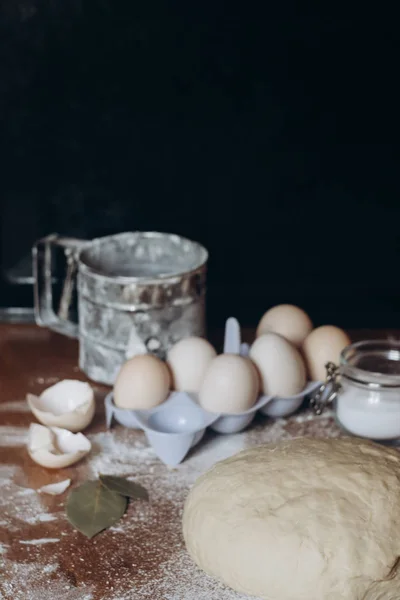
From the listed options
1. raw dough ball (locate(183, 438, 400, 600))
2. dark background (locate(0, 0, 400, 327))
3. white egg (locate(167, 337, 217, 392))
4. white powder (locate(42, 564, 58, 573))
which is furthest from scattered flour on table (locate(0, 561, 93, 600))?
dark background (locate(0, 0, 400, 327))

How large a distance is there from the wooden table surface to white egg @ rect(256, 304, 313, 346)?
155 mm

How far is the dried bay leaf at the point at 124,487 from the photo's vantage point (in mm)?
1098

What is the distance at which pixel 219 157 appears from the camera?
164cm

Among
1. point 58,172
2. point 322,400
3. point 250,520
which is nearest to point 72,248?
point 58,172

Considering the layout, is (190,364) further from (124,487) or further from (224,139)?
(224,139)

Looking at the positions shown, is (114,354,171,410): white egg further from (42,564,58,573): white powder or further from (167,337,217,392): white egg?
(42,564,58,573): white powder

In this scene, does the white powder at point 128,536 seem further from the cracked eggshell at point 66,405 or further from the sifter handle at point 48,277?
the sifter handle at point 48,277

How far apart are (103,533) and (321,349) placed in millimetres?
482

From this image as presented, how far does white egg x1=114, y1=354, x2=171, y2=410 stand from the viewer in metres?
1.22

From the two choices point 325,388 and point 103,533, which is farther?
point 325,388

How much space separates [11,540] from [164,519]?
7.6 inches

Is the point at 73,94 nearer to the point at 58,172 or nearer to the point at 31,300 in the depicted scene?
the point at 58,172

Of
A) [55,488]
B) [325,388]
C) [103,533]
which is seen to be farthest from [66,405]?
[325,388]

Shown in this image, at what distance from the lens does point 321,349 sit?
1.33m
